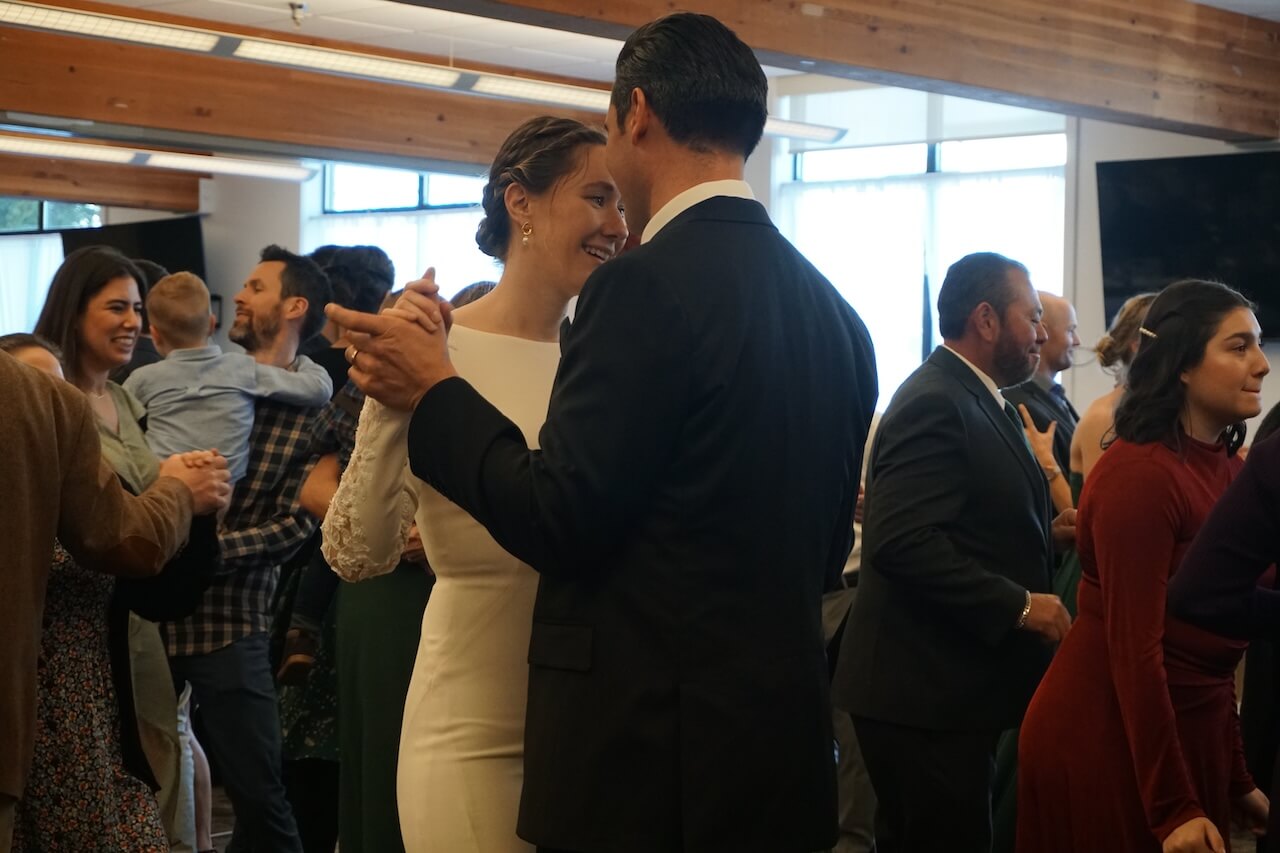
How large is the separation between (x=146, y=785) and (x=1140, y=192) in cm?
842

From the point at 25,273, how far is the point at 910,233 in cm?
1081

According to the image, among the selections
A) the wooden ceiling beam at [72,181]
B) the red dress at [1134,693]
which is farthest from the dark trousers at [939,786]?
the wooden ceiling beam at [72,181]

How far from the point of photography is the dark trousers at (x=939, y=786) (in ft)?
9.41

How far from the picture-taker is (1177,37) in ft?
27.3

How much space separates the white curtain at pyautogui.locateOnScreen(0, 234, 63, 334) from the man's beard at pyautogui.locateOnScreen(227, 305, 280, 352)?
1395 centimetres

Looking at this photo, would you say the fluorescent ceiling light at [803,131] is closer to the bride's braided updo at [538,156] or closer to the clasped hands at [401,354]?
the bride's braided updo at [538,156]

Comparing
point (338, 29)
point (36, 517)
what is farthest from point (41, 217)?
point (36, 517)

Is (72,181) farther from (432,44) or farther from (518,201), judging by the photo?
(518,201)

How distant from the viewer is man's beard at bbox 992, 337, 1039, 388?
10.6ft

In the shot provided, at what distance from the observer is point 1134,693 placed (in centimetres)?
244

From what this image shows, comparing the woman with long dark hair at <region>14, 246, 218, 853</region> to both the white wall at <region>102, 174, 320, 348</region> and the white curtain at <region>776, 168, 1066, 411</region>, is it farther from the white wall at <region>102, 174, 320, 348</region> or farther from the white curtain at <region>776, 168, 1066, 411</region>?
the white wall at <region>102, 174, 320, 348</region>

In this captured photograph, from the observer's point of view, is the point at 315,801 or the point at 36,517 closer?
the point at 36,517

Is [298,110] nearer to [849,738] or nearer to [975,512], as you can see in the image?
[849,738]

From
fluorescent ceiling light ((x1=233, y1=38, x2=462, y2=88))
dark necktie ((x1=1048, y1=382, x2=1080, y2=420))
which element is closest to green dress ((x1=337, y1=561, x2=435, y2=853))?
dark necktie ((x1=1048, y1=382, x2=1080, y2=420))
